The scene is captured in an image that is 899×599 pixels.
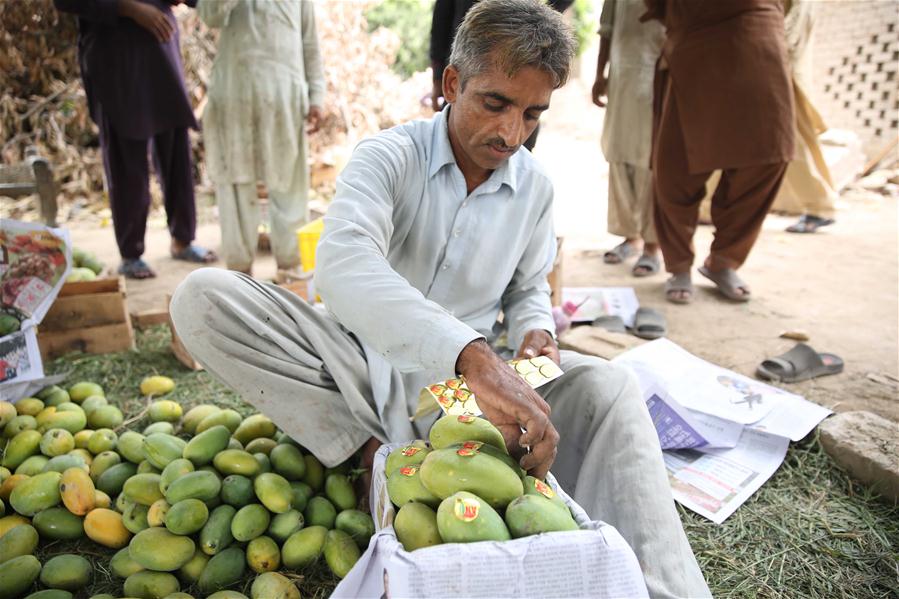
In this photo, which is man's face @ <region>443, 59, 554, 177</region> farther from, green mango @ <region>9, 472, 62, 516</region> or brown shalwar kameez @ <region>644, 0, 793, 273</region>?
brown shalwar kameez @ <region>644, 0, 793, 273</region>

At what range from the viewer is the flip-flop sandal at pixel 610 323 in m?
3.18

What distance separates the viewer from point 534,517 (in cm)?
106

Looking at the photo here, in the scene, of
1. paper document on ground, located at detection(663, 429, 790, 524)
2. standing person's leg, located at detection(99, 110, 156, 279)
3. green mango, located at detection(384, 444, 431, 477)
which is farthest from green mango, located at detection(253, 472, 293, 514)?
standing person's leg, located at detection(99, 110, 156, 279)

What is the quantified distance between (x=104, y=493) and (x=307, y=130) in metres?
2.98

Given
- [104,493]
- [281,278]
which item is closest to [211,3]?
[281,278]

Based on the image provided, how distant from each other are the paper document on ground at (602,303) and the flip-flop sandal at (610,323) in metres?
0.05

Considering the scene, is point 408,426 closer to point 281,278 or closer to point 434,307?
point 434,307

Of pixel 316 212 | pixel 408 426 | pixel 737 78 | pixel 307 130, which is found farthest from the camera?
pixel 316 212

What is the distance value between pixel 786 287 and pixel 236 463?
3888mm

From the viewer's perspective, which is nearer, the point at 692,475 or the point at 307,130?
the point at 692,475

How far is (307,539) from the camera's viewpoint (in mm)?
1571

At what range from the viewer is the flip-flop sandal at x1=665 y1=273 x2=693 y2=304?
12.6 feet

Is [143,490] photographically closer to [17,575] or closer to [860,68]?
[17,575]

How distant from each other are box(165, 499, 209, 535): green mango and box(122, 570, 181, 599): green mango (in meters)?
0.11
